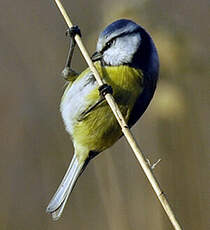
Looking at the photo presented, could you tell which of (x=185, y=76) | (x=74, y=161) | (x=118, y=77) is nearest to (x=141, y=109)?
(x=118, y=77)

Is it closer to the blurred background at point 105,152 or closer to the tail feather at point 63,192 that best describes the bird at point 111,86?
the tail feather at point 63,192

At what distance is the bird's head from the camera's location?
55.1 inches

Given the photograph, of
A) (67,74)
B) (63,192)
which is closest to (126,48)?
(67,74)

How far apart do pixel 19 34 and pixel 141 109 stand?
68cm

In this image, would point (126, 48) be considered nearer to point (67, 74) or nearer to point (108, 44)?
point (108, 44)

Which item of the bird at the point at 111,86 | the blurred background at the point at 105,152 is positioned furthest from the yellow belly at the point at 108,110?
the blurred background at the point at 105,152

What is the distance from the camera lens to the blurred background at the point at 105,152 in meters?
1.82

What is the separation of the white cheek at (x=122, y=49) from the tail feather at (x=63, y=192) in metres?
0.27

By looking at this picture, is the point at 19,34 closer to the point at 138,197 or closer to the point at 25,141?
the point at 25,141

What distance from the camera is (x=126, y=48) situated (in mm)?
1425

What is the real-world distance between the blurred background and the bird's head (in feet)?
1.21

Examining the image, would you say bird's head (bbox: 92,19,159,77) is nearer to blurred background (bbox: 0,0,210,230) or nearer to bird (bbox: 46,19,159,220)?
bird (bbox: 46,19,159,220)

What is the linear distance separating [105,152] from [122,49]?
1.72ft

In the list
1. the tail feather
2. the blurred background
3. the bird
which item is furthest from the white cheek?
the blurred background
